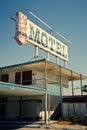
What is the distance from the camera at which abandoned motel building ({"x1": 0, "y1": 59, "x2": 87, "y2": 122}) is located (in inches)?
1050

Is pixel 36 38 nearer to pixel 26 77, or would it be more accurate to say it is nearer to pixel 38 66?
pixel 38 66

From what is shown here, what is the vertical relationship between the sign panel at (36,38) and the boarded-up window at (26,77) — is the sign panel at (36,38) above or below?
above

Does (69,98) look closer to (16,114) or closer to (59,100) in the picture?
(59,100)

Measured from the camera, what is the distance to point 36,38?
28.2 metres

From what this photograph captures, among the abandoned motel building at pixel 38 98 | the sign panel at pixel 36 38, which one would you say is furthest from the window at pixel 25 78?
the sign panel at pixel 36 38

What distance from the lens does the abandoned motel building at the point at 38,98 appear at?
26672 millimetres

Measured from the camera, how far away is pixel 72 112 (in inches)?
1065

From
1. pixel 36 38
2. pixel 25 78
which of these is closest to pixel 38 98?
pixel 25 78

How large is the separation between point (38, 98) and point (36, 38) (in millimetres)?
7280

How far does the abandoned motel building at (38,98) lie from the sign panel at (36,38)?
279cm

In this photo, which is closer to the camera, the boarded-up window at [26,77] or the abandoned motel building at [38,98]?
the abandoned motel building at [38,98]

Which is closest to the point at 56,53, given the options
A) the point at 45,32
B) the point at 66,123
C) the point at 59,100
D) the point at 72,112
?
the point at 45,32

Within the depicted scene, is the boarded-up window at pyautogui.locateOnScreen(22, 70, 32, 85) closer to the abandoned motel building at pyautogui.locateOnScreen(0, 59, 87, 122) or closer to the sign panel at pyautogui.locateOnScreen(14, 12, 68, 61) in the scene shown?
the abandoned motel building at pyautogui.locateOnScreen(0, 59, 87, 122)

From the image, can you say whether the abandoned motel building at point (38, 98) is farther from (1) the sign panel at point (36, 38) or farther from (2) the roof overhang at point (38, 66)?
(1) the sign panel at point (36, 38)
